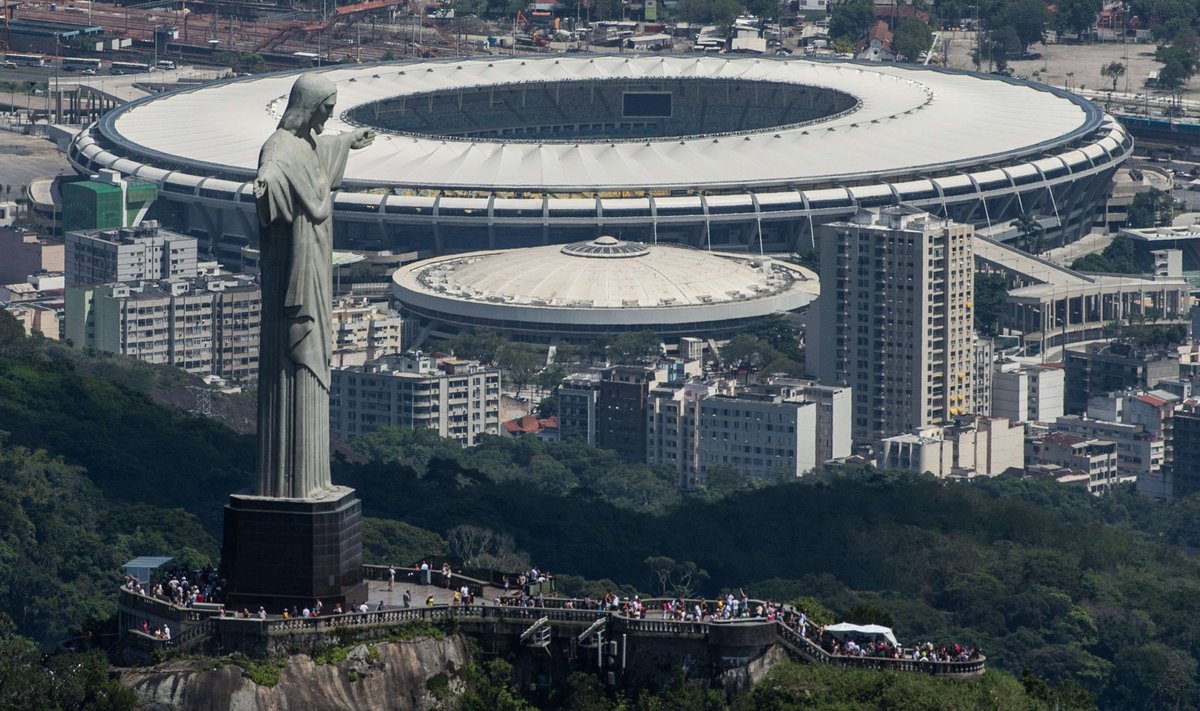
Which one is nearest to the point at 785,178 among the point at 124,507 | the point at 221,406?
the point at 221,406

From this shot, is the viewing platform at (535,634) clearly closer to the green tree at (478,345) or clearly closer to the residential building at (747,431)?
the residential building at (747,431)

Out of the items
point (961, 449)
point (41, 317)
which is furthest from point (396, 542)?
point (41, 317)

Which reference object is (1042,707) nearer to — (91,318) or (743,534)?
(743,534)

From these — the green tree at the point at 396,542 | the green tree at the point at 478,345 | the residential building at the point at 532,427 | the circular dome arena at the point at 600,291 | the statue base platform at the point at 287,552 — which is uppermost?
the statue base platform at the point at 287,552

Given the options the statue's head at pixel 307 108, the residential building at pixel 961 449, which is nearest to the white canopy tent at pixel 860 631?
the statue's head at pixel 307 108

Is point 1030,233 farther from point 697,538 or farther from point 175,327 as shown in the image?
point 697,538
